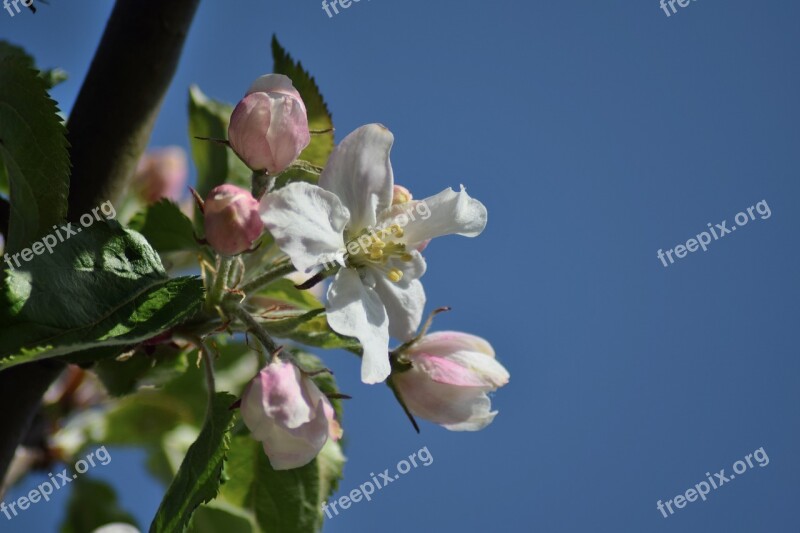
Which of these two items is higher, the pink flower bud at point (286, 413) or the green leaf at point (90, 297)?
the green leaf at point (90, 297)

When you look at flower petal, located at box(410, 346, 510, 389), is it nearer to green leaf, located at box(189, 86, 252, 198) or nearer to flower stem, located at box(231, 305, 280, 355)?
flower stem, located at box(231, 305, 280, 355)

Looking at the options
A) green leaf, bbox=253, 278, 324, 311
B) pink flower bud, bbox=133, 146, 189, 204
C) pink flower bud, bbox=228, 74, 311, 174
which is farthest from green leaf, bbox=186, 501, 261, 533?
pink flower bud, bbox=133, 146, 189, 204

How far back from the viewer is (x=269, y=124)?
1088 millimetres

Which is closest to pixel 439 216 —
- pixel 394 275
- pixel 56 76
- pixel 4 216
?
pixel 394 275

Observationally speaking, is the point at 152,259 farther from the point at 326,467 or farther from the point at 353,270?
the point at 326,467

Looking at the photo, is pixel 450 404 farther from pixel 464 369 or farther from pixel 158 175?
pixel 158 175

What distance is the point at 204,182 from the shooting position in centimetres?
154

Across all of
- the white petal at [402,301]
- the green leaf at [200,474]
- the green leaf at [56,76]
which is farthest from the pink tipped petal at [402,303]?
the green leaf at [56,76]

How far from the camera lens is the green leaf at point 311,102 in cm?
133

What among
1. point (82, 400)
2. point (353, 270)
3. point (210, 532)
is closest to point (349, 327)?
point (353, 270)

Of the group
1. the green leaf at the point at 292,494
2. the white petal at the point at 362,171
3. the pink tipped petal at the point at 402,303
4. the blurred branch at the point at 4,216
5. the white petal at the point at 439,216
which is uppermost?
the blurred branch at the point at 4,216

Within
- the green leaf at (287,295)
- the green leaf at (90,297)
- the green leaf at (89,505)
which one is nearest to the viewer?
the green leaf at (90,297)

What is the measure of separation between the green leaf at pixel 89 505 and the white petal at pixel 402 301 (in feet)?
3.62

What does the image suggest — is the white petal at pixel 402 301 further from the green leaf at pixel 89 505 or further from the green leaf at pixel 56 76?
the green leaf at pixel 89 505
